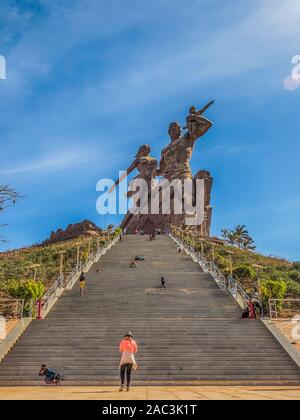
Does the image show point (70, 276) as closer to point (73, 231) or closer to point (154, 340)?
point (154, 340)

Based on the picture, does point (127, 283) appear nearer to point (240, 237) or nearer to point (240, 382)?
point (240, 382)

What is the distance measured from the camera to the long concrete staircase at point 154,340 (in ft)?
38.1

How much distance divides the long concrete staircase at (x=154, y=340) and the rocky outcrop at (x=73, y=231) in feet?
102

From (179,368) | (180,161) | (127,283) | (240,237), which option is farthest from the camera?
(240,237)

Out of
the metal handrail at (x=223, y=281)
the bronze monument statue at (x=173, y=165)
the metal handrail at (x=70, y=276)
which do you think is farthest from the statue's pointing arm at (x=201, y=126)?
the metal handrail at (x=223, y=281)

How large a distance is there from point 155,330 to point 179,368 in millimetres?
2750

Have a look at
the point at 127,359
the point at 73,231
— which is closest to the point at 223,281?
the point at 127,359

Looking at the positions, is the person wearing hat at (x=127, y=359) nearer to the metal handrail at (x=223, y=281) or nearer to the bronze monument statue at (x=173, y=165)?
the metal handrail at (x=223, y=281)

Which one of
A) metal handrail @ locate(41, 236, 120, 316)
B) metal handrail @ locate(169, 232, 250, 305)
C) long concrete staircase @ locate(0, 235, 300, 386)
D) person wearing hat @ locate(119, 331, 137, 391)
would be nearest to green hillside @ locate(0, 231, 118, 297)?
metal handrail @ locate(41, 236, 120, 316)

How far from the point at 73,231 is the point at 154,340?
40045 millimetres

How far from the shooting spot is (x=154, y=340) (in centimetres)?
1375

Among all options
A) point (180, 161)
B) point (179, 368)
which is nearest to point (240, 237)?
point (180, 161)

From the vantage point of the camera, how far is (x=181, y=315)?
1625 centimetres

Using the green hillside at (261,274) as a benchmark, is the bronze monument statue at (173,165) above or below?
above
